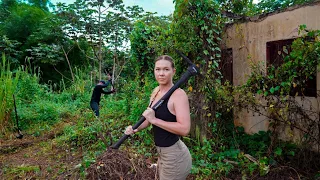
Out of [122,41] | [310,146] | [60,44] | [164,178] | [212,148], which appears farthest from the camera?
[60,44]

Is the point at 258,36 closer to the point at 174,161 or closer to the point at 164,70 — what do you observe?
the point at 164,70

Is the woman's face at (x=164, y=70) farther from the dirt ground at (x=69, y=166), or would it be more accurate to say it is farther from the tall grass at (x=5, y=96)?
the tall grass at (x=5, y=96)

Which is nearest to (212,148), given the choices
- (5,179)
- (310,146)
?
(310,146)

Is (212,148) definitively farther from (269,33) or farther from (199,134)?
(269,33)

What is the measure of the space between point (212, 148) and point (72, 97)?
261 inches

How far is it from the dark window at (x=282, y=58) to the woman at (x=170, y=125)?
8.04 ft

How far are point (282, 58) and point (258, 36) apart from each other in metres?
0.70

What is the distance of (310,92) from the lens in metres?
3.70

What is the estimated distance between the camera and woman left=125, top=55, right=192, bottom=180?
1.55m

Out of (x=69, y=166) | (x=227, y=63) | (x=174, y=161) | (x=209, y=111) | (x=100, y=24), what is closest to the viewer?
(x=174, y=161)

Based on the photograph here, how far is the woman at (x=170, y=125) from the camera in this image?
60.9 inches

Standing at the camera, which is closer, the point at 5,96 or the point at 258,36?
the point at 258,36

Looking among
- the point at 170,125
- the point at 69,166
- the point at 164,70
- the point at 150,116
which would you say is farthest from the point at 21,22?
the point at 170,125

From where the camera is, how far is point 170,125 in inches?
60.6
